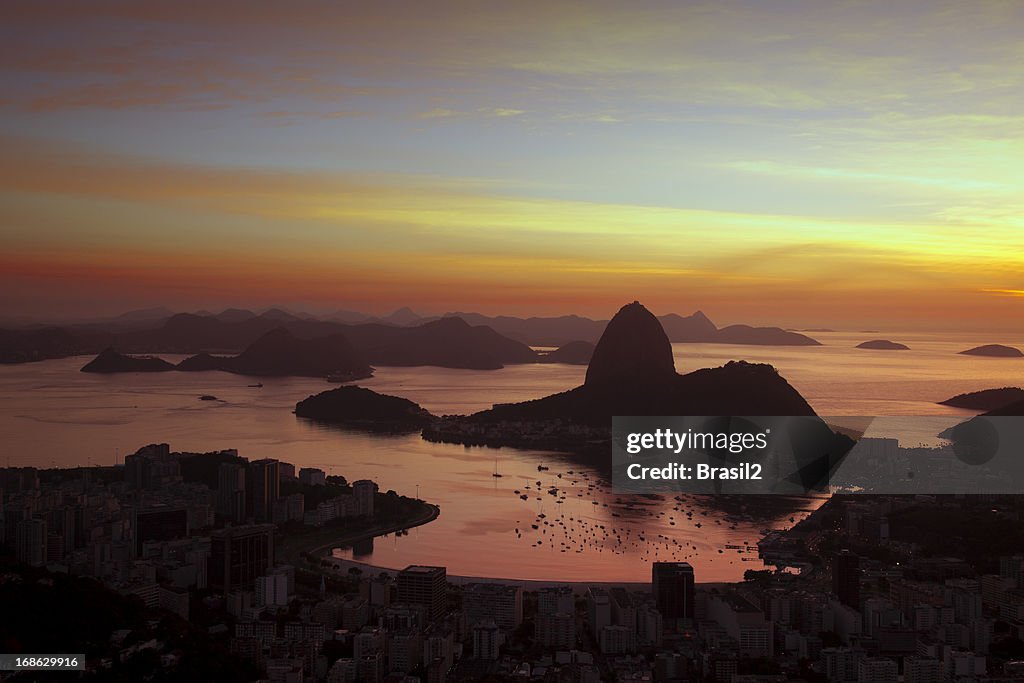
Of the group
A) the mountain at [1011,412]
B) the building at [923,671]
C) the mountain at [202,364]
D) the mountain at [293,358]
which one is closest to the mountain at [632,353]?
the mountain at [1011,412]

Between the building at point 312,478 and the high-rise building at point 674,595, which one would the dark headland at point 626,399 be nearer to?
the building at point 312,478

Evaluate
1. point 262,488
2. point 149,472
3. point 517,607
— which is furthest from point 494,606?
point 149,472

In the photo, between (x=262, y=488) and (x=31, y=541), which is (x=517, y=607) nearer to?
(x=31, y=541)

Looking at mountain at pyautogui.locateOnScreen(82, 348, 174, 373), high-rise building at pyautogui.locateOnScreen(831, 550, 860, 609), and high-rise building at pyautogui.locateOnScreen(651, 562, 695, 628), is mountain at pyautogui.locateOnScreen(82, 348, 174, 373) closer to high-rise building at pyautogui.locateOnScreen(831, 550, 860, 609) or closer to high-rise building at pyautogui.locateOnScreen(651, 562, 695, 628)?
high-rise building at pyautogui.locateOnScreen(651, 562, 695, 628)

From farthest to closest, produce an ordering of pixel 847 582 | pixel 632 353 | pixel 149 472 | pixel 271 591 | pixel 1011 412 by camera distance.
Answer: pixel 632 353, pixel 1011 412, pixel 149 472, pixel 847 582, pixel 271 591

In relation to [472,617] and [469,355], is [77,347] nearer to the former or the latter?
[469,355]

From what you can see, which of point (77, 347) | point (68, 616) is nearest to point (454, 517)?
point (68, 616)
